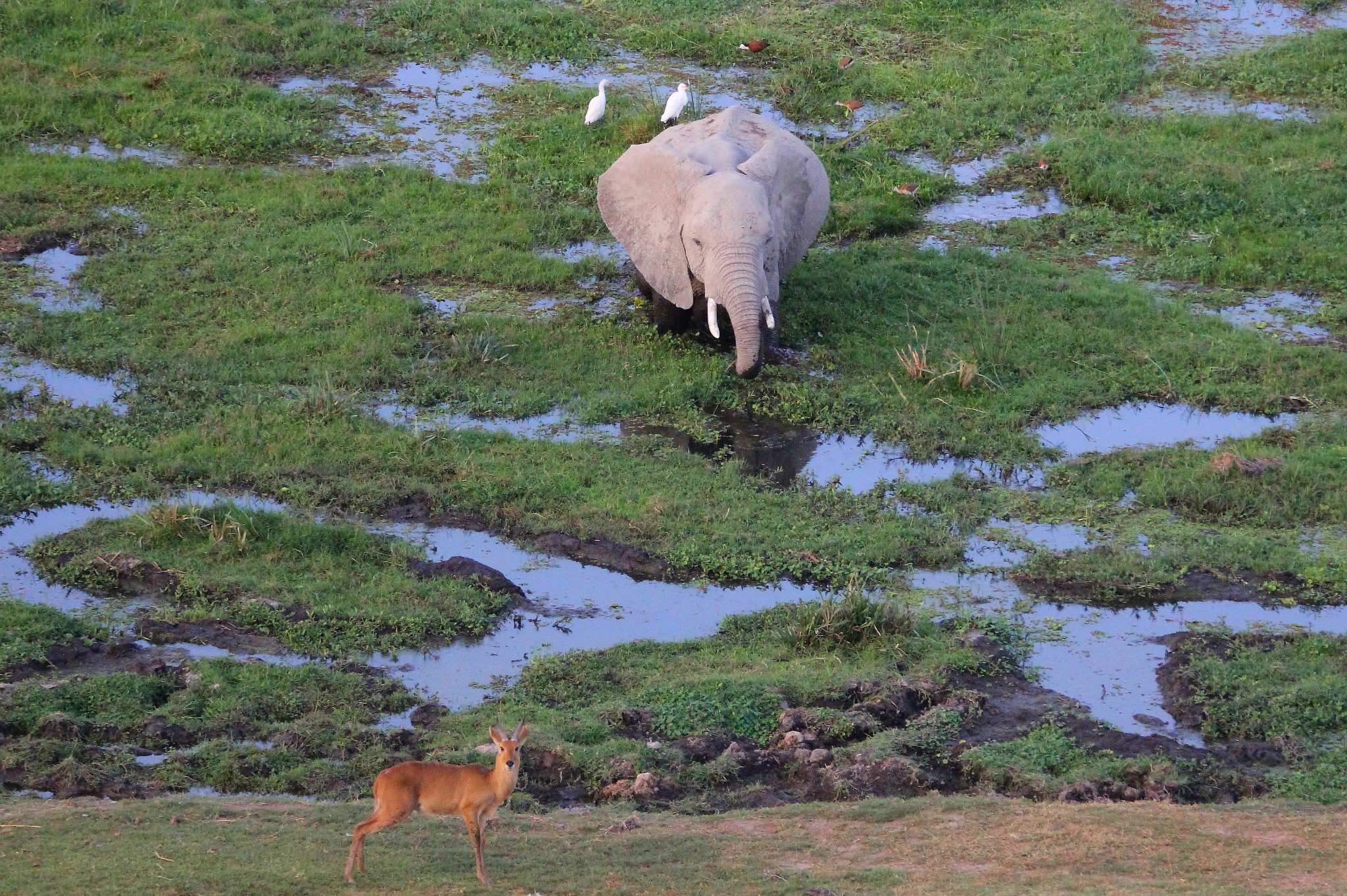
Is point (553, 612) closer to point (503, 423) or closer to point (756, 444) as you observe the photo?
point (503, 423)

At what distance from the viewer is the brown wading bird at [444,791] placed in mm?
6133

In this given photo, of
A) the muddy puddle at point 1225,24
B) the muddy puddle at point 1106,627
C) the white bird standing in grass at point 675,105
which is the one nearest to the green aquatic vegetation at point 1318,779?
the muddy puddle at point 1106,627

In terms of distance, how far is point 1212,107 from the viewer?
17109 mm

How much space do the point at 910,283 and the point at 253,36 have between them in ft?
27.3

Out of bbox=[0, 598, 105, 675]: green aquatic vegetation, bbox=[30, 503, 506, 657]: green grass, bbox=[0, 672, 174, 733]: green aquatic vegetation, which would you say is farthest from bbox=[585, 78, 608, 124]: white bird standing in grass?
bbox=[0, 672, 174, 733]: green aquatic vegetation

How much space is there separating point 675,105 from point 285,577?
7.96m

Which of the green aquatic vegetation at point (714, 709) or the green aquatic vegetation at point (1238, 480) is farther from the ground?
the green aquatic vegetation at point (714, 709)

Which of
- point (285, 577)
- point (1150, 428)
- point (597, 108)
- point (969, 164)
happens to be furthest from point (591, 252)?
point (285, 577)

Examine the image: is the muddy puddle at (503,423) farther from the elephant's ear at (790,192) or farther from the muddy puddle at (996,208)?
the muddy puddle at (996,208)

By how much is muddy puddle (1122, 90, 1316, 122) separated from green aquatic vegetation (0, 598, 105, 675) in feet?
40.4

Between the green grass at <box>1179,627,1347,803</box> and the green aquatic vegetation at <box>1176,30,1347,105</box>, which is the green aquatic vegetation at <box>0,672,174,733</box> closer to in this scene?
the green grass at <box>1179,627,1347,803</box>

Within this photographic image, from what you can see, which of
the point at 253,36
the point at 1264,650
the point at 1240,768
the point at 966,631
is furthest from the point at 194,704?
the point at 253,36

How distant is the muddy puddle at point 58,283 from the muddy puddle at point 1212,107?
10590mm

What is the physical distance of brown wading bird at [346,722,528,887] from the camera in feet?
20.1
